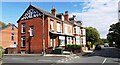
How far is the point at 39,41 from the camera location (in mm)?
37875

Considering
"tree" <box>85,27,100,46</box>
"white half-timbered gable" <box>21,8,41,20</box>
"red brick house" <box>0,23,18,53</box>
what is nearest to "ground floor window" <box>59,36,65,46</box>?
"white half-timbered gable" <box>21,8,41,20</box>

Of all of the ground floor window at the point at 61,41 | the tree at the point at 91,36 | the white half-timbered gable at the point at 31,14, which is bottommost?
the ground floor window at the point at 61,41

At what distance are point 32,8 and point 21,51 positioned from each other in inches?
347

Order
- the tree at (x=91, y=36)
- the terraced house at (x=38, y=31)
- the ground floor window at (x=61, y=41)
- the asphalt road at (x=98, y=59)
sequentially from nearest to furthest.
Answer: the asphalt road at (x=98, y=59)
the terraced house at (x=38, y=31)
the ground floor window at (x=61, y=41)
the tree at (x=91, y=36)

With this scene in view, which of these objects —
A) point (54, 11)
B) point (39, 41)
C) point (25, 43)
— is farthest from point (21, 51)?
point (54, 11)

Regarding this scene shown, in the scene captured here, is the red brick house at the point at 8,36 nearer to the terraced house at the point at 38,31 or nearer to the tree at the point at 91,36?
the terraced house at the point at 38,31

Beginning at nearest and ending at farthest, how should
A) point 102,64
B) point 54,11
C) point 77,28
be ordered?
point 102,64 → point 54,11 → point 77,28

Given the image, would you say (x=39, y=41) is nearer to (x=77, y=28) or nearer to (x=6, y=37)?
(x=77, y=28)

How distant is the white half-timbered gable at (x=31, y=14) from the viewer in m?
38.8

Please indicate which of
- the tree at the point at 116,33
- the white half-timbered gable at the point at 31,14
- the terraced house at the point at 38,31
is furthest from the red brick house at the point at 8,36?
the tree at the point at 116,33

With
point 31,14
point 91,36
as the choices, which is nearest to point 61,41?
point 31,14

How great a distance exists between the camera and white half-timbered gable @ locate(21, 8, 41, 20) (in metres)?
38.8

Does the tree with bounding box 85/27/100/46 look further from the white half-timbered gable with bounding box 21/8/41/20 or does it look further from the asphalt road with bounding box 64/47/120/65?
the asphalt road with bounding box 64/47/120/65

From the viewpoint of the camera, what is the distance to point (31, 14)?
39812 mm
